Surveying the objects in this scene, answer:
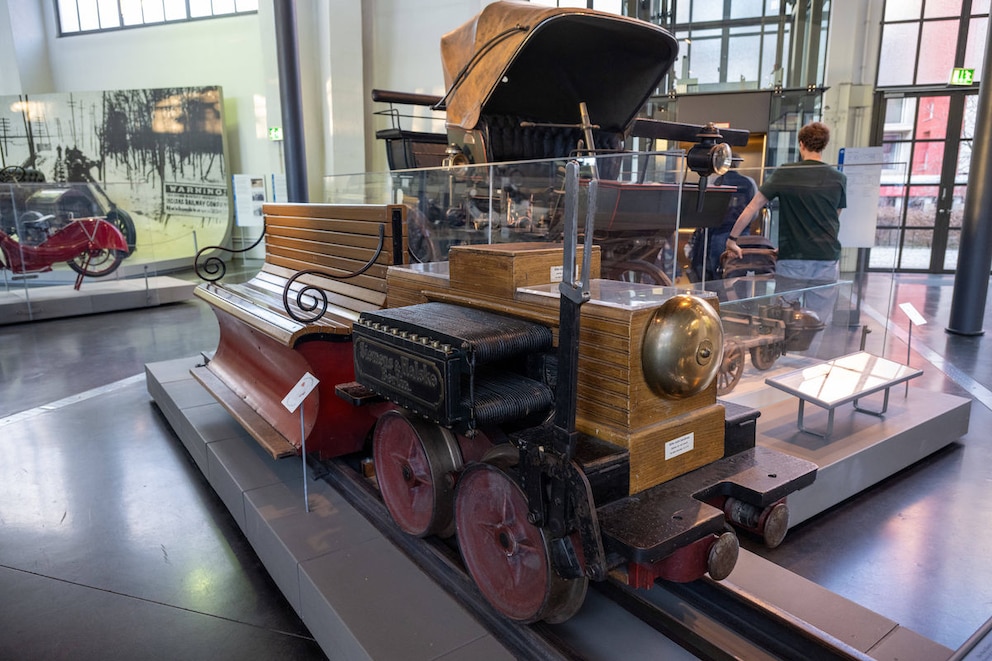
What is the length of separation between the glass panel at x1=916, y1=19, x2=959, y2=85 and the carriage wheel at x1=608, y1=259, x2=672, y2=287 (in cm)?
914

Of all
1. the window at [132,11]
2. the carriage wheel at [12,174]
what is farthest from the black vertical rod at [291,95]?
the carriage wheel at [12,174]

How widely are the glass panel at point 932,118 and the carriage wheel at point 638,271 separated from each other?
9155mm

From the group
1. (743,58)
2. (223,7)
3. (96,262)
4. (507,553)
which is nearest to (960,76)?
(743,58)

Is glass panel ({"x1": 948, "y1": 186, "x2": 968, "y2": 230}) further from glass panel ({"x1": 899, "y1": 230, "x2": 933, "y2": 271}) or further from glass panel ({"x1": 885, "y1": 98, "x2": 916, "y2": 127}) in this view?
glass panel ({"x1": 885, "y1": 98, "x2": 916, "y2": 127})

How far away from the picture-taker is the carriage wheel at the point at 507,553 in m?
1.70

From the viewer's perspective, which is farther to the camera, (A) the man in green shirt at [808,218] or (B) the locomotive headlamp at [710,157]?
(A) the man in green shirt at [808,218]

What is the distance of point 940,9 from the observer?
9.86 meters

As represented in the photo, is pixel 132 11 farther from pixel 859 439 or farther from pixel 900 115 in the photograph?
pixel 859 439

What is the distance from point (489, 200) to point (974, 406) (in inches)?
146

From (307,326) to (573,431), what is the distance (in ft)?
5.07

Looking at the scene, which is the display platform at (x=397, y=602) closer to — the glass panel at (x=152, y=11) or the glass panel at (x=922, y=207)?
the glass panel at (x=922, y=207)

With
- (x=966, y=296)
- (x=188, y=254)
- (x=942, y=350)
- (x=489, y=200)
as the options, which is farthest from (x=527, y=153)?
(x=188, y=254)

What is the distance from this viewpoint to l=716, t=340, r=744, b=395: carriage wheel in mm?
3607

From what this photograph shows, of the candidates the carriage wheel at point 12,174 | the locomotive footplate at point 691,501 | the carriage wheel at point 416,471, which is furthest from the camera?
the carriage wheel at point 12,174
